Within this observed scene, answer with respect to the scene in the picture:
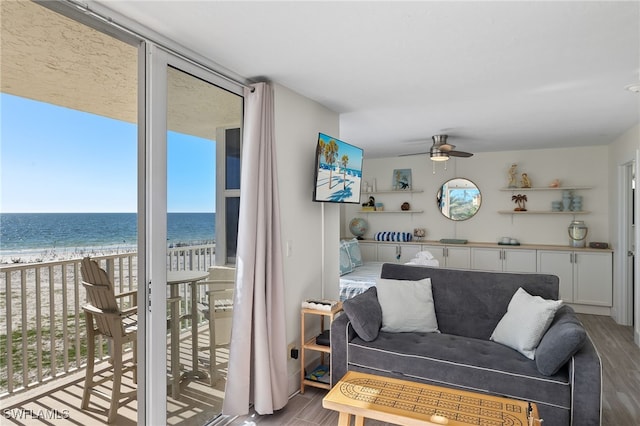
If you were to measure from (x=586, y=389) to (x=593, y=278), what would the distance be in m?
3.96

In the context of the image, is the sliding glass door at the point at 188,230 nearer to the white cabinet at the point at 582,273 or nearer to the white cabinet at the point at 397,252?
the white cabinet at the point at 397,252

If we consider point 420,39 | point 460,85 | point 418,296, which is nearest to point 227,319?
point 418,296

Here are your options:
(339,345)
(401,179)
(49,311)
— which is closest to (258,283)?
(339,345)

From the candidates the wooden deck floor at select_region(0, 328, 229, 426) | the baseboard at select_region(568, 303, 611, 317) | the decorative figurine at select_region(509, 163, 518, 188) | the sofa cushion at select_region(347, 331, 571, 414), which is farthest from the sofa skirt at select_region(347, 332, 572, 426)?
the decorative figurine at select_region(509, 163, 518, 188)

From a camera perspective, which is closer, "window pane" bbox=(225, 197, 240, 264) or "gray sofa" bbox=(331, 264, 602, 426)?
"gray sofa" bbox=(331, 264, 602, 426)

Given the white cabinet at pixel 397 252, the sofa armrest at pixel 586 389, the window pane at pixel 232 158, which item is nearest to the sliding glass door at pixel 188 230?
the window pane at pixel 232 158

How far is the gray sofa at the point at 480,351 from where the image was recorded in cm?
234

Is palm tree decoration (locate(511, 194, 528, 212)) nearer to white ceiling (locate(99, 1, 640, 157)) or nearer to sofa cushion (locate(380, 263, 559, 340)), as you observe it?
white ceiling (locate(99, 1, 640, 157))

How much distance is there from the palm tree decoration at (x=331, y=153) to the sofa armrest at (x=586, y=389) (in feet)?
7.25

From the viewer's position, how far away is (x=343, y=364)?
3016 mm

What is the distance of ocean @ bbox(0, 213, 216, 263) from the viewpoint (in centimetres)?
210

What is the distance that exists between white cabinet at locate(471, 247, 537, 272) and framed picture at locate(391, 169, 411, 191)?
1570 mm

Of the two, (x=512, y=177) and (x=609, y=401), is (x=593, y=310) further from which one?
(x=609, y=401)

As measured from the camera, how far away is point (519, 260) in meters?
5.95
